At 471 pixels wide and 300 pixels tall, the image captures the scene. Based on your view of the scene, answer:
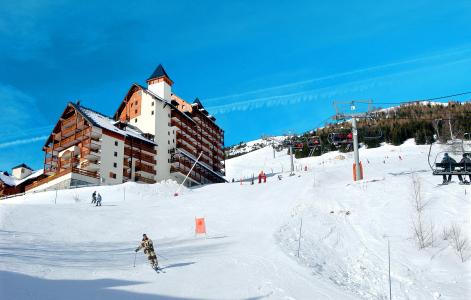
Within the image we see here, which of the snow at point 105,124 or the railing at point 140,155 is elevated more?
the snow at point 105,124

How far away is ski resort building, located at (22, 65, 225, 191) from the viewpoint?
61.0m

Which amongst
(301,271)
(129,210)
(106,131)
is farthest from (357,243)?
(106,131)

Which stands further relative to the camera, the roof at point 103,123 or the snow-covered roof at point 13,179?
the snow-covered roof at point 13,179

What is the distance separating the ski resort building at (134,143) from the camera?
61031 mm

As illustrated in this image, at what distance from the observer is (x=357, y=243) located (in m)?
23.7

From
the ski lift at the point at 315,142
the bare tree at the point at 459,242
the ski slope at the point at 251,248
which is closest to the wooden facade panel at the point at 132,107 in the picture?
the ski lift at the point at 315,142

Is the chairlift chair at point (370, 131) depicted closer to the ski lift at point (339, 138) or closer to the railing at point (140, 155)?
the ski lift at point (339, 138)

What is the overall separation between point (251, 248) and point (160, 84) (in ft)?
209

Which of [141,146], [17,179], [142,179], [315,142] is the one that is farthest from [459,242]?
[17,179]

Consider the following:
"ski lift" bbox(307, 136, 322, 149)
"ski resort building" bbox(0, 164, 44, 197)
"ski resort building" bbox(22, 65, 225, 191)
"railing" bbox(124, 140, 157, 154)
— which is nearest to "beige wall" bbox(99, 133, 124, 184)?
"ski resort building" bbox(22, 65, 225, 191)

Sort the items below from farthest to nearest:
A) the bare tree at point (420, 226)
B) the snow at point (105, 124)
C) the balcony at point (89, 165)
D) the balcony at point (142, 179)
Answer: the balcony at point (142, 179), the snow at point (105, 124), the balcony at point (89, 165), the bare tree at point (420, 226)

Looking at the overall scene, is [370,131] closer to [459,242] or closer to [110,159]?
[110,159]

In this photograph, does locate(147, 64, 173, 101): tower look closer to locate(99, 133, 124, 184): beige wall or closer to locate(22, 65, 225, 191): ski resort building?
locate(22, 65, 225, 191): ski resort building

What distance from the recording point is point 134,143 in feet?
223
